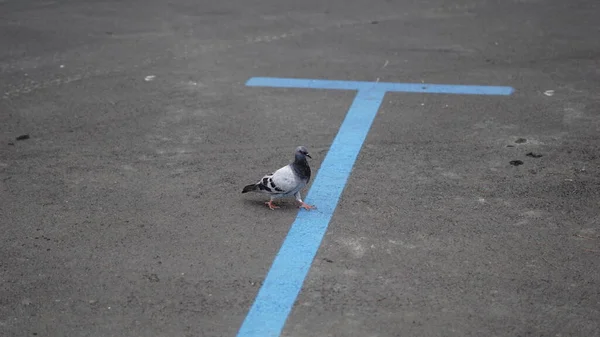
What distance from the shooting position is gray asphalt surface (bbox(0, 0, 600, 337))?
5.37 metres

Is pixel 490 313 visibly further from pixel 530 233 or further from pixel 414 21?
pixel 414 21

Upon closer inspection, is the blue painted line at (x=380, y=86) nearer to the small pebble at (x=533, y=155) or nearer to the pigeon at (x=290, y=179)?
the small pebble at (x=533, y=155)

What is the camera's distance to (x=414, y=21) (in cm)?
1253

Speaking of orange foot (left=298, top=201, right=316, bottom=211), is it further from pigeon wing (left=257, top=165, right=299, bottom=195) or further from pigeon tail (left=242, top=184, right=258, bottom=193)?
pigeon tail (left=242, top=184, right=258, bottom=193)

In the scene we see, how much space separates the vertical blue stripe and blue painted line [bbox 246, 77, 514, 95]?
618mm

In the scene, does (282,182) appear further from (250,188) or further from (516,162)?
(516,162)

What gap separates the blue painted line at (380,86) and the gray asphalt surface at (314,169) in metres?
0.19

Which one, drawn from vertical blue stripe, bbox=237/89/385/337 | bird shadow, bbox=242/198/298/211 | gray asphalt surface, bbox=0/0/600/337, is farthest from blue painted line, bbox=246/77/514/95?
bird shadow, bbox=242/198/298/211

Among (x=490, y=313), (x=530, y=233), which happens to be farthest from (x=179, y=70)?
(x=490, y=313)

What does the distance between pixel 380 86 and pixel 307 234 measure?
385 centimetres

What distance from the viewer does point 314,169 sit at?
7.54 meters

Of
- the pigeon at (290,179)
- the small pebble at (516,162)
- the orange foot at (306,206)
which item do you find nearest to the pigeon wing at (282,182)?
the pigeon at (290,179)

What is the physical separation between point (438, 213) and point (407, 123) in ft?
7.10

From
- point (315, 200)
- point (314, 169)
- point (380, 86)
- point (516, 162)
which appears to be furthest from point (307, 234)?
point (380, 86)
